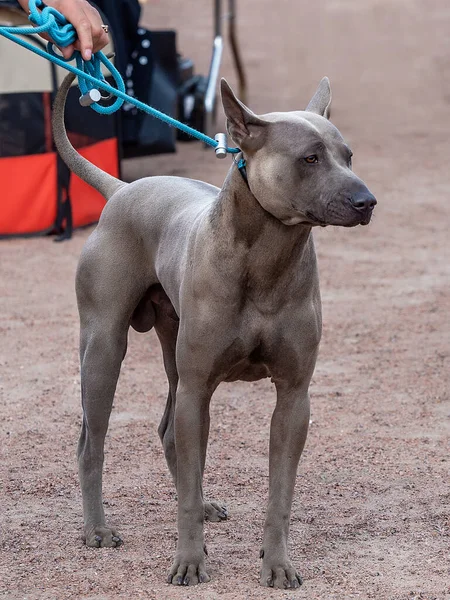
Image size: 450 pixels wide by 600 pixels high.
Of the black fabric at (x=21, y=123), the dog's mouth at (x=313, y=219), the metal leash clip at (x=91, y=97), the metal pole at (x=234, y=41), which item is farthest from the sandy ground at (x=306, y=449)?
the metal pole at (x=234, y=41)

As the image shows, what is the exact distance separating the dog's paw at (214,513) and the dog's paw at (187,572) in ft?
1.97

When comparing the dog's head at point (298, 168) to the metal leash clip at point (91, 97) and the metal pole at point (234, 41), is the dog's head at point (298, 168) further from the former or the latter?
the metal pole at point (234, 41)

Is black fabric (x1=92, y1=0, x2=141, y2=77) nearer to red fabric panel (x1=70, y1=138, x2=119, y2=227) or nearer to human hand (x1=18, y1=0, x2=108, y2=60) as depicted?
red fabric panel (x1=70, y1=138, x2=119, y2=227)

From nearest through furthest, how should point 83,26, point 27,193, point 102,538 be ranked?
point 83,26
point 102,538
point 27,193

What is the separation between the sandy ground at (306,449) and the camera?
3721 millimetres

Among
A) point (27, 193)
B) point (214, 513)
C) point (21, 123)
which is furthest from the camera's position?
point (27, 193)

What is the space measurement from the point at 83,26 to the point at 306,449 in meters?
2.26

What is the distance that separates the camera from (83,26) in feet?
12.6

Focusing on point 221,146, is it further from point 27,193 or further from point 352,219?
point 27,193

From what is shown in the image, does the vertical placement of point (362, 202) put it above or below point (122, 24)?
above

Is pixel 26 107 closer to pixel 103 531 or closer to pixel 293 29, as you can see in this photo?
pixel 103 531

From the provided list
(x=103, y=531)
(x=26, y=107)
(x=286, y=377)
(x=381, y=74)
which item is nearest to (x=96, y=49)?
(x=286, y=377)

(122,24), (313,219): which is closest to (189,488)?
(313,219)

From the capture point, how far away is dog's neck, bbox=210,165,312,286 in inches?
134
